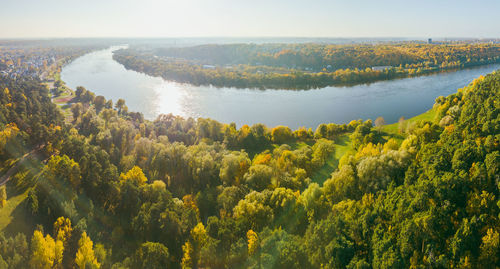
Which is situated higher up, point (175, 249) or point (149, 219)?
point (149, 219)

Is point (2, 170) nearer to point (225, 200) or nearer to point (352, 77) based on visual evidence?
point (225, 200)

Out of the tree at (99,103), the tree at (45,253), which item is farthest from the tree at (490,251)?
the tree at (99,103)

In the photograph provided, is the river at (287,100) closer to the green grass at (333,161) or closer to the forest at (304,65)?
the forest at (304,65)

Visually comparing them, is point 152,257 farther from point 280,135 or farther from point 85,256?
point 280,135

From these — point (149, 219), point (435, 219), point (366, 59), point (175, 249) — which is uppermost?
point (366, 59)

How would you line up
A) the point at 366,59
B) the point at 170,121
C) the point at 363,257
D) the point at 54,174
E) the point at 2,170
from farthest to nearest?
the point at 366,59, the point at 170,121, the point at 2,170, the point at 54,174, the point at 363,257

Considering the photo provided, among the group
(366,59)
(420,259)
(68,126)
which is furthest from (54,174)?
(366,59)
